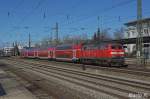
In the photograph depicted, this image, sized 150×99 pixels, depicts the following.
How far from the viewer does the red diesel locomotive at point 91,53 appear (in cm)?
3911

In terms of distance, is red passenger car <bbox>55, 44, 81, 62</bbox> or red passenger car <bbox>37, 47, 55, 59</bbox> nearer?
red passenger car <bbox>55, 44, 81, 62</bbox>

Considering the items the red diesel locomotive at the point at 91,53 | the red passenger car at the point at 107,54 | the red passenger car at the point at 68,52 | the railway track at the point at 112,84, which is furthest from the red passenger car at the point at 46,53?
the railway track at the point at 112,84

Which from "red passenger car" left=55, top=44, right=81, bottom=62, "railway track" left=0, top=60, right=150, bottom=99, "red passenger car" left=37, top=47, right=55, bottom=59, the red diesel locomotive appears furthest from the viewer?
"red passenger car" left=37, top=47, right=55, bottom=59

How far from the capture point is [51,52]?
223 ft

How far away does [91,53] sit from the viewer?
4447 centimetres

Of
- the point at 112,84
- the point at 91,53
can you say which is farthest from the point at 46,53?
the point at 112,84

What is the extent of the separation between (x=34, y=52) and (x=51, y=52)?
1981 cm

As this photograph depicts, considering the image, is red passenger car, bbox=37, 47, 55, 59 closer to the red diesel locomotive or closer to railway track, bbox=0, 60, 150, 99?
the red diesel locomotive

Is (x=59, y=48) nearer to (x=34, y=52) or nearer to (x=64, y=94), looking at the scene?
(x=34, y=52)

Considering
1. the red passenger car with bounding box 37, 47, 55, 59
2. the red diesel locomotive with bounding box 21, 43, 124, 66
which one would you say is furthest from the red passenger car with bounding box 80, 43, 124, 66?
the red passenger car with bounding box 37, 47, 55, 59

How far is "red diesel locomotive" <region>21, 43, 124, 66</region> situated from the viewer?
39.1 meters

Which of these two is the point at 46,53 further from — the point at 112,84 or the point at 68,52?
the point at 112,84

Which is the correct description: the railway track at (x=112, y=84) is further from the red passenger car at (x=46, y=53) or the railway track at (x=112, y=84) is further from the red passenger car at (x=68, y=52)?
the red passenger car at (x=46, y=53)

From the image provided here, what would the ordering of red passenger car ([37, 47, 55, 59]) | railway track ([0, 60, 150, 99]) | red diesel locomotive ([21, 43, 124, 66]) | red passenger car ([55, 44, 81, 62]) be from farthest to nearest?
red passenger car ([37, 47, 55, 59]) → red passenger car ([55, 44, 81, 62]) → red diesel locomotive ([21, 43, 124, 66]) → railway track ([0, 60, 150, 99])
